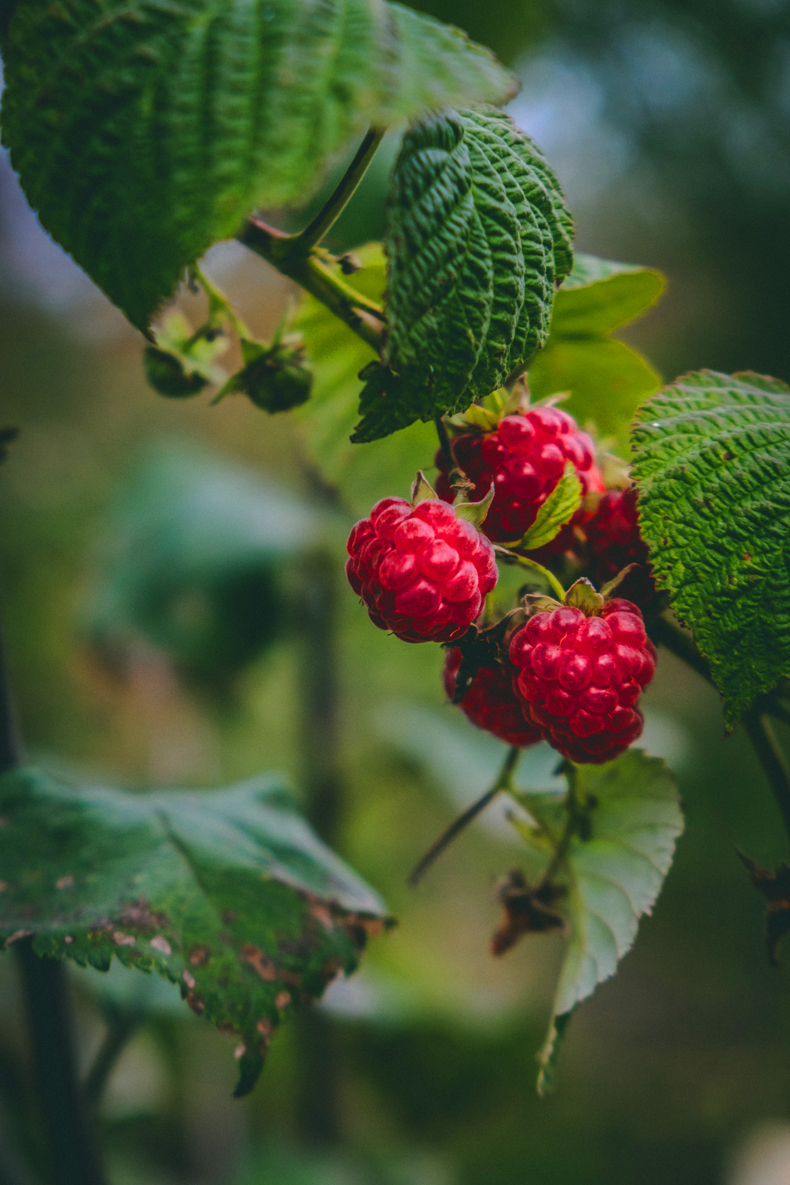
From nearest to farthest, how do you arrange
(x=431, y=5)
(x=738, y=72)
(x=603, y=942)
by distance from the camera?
(x=603, y=942), (x=431, y=5), (x=738, y=72)

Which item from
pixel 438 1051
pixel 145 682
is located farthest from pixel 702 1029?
pixel 145 682

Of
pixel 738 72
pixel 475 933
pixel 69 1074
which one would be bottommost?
pixel 475 933

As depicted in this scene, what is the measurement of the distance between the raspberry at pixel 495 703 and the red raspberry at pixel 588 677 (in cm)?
3

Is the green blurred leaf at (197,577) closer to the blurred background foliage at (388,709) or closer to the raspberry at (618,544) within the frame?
the blurred background foliage at (388,709)

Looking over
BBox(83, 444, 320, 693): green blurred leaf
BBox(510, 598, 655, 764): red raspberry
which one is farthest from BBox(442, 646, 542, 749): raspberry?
BBox(83, 444, 320, 693): green blurred leaf

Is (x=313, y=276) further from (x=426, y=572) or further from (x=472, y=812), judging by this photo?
(x=472, y=812)

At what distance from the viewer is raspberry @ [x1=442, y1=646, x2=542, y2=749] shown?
331 mm

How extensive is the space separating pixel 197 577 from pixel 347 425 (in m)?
0.66

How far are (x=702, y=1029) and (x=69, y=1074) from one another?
262cm

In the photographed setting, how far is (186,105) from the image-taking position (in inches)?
8.6

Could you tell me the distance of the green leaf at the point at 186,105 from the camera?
0.21 metres

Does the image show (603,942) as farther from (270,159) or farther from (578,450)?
(270,159)

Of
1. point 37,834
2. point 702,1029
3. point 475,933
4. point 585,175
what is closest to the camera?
point 37,834

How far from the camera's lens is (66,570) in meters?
2.11
